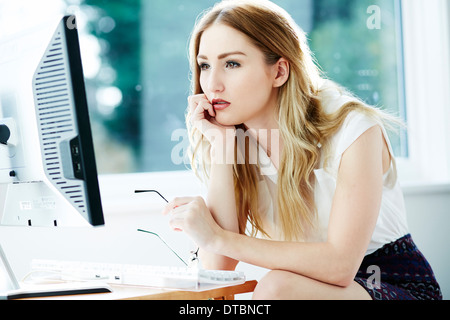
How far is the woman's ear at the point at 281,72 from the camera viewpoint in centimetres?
130

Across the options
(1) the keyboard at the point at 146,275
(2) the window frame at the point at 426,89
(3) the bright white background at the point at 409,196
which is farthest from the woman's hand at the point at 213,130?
(2) the window frame at the point at 426,89

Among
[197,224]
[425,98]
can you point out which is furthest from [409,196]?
[197,224]

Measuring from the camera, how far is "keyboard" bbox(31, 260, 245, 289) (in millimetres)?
932

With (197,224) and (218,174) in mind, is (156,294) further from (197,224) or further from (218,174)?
(218,174)

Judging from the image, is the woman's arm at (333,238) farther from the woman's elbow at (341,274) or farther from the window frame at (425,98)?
the window frame at (425,98)

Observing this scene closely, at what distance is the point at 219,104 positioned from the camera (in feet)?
4.31

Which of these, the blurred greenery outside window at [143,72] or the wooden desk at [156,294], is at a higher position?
the blurred greenery outside window at [143,72]

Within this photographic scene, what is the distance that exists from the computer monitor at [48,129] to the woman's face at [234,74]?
498 millimetres

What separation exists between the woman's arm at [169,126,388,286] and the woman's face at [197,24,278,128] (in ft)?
1.01

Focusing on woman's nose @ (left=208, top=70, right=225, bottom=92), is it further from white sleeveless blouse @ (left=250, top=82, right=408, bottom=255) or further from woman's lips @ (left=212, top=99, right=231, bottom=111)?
white sleeveless blouse @ (left=250, top=82, right=408, bottom=255)

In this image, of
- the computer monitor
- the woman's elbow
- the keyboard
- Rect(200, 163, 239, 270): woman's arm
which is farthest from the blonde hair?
the computer monitor
